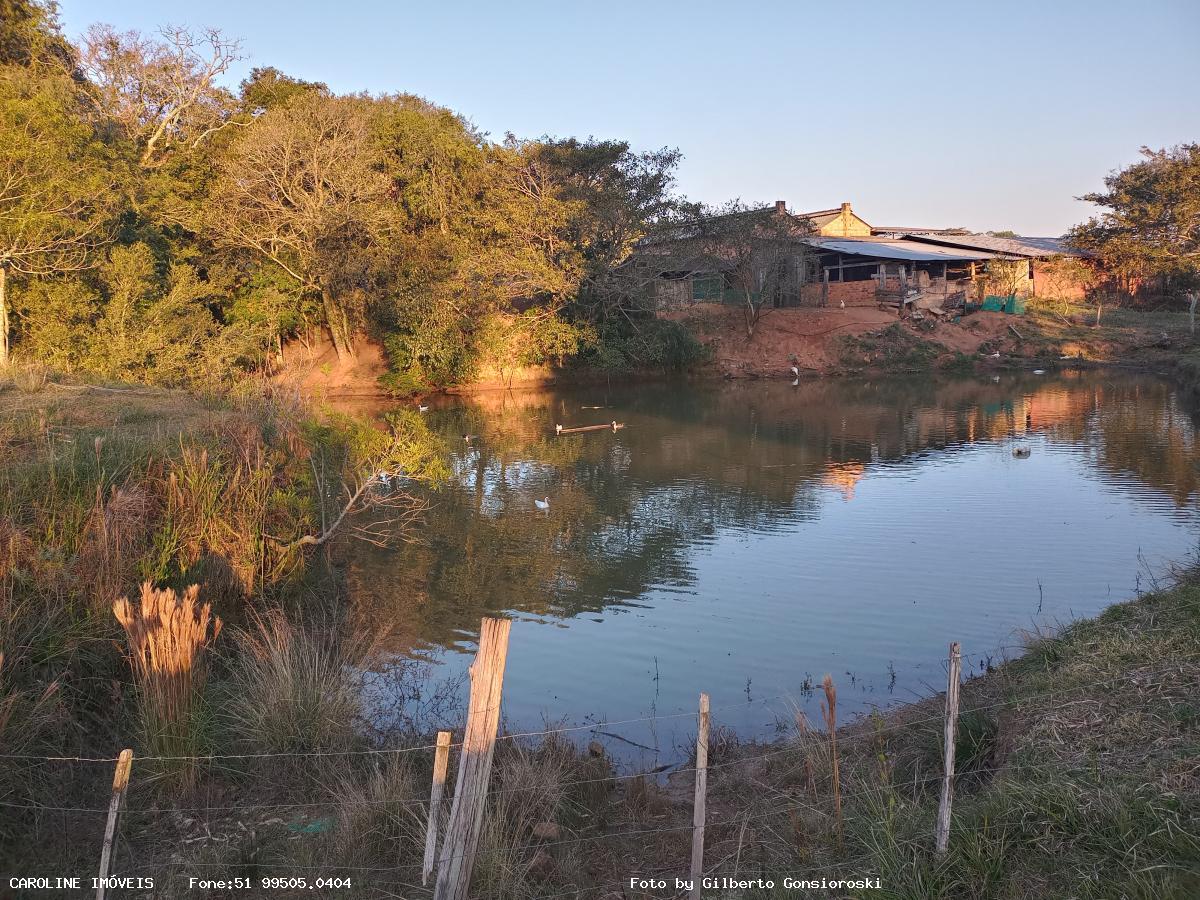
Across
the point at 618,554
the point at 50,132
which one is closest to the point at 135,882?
Answer: the point at 618,554

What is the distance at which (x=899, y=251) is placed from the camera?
46375 mm

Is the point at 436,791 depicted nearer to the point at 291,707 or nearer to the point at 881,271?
the point at 291,707

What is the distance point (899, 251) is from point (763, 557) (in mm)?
36464

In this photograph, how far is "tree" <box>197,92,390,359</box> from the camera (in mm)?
31984

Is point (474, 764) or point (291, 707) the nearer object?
point (474, 764)

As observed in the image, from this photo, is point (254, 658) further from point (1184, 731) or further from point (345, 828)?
point (1184, 731)

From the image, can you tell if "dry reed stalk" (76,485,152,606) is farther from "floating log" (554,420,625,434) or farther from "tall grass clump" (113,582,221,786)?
"floating log" (554,420,625,434)

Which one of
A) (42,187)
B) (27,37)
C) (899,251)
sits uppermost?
(27,37)

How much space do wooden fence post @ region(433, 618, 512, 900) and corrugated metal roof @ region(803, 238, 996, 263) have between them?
40.9 metres

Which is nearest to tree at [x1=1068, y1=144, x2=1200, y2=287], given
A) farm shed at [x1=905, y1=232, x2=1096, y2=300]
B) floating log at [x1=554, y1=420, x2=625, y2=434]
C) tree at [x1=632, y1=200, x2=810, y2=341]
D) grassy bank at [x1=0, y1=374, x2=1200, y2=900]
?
farm shed at [x1=905, y1=232, x2=1096, y2=300]

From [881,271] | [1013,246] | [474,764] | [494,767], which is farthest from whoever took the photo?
[1013,246]

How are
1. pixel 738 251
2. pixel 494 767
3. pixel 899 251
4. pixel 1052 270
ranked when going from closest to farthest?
pixel 494 767 < pixel 738 251 < pixel 899 251 < pixel 1052 270

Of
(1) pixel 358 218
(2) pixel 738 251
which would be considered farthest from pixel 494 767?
(2) pixel 738 251

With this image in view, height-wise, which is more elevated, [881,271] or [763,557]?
[881,271]
